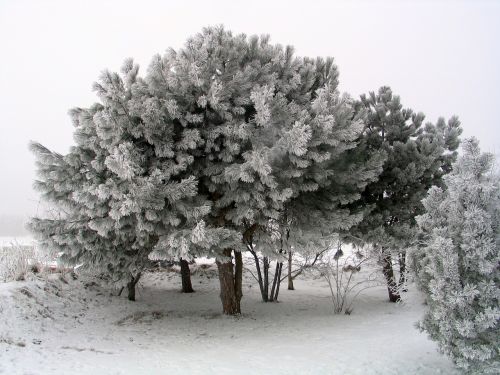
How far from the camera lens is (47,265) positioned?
38.2 ft

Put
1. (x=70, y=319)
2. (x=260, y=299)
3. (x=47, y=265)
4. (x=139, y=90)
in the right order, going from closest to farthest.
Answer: (x=139, y=90) → (x=70, y=319) → (x=47, y=265) → (x=260, y=299)

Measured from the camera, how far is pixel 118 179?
7.50 meters

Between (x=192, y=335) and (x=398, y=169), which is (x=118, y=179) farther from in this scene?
(x=398, y=169)

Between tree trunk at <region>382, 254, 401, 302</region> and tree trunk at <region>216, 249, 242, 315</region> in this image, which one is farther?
tree trunk at <region>382, 254, 401, 302</region>

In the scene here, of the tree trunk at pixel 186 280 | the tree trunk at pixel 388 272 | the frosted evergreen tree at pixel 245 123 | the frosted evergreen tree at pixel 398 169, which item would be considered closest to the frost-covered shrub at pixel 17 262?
the tree trunk at pixel 186 280

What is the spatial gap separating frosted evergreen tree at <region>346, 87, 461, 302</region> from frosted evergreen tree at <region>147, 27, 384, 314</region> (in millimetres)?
2953

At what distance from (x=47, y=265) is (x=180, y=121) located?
6756 millimetres

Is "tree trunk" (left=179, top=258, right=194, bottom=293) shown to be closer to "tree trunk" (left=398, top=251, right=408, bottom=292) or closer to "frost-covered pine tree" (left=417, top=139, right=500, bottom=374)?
"tree trunk" (left=398, top=251, right=408, bottom=292)

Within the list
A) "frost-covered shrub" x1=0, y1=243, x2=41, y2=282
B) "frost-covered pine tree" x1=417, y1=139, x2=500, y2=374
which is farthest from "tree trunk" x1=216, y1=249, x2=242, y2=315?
"frost-covered pine tree" x1=417, y1=139, x2=500, y2=374

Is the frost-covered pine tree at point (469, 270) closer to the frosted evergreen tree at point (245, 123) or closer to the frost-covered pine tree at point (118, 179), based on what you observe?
the frosted evergreen tree at point (245, 123)

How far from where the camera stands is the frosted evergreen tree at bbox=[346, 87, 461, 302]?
10750 millimetres

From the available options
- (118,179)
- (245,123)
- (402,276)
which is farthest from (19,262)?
(402,276)

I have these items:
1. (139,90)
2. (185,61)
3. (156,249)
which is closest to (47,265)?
(156,249)

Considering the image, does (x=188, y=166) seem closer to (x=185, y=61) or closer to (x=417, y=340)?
(x=185, y=61)
